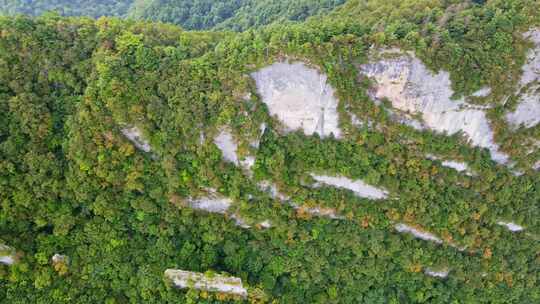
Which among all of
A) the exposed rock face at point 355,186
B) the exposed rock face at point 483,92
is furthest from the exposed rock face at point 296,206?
the exposed rock face at point 483,92

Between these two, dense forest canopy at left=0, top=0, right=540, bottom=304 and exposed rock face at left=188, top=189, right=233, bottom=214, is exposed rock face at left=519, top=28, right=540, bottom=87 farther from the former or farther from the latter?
exposed rock face at left=188, top=189, right=233, bottom=214

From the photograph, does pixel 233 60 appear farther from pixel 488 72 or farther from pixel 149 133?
pixel 488 72

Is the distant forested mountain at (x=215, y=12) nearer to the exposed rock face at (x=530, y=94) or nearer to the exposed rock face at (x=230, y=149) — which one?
the exposed rock face at (x=230, y=149)

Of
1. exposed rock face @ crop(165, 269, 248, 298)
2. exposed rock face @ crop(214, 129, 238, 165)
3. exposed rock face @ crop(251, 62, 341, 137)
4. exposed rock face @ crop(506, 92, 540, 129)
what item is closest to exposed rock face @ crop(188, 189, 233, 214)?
exposed rock face @ crop(214, 129, 238, 165)

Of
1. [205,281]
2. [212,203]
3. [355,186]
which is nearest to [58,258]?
[205,281]

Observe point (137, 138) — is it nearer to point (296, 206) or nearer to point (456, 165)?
point (296, 206)

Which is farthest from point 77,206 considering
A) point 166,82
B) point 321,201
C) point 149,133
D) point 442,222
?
point 442,222
